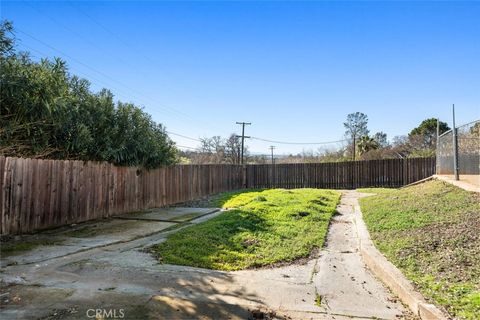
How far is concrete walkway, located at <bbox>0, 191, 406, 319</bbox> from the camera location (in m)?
3.59

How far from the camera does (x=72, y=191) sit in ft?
29.5

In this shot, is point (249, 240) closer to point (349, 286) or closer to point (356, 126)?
point (349, 286)

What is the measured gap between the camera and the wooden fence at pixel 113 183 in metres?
7.35

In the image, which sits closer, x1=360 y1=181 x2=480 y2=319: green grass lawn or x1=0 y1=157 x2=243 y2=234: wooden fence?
x1=360 y1=181 x2=480 y2=319: green grass lawn

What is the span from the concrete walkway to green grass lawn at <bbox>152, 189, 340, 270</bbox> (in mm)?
349

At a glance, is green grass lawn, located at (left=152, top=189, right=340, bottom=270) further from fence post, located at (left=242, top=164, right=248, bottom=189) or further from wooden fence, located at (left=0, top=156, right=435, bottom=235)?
fence post, located at (left=242, top=164, right=248, bottom=189)

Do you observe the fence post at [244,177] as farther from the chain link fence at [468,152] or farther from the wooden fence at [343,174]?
the chain link fence at [468,152]

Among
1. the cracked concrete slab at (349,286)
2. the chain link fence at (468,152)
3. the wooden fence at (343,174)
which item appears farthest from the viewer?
the wooden fence at (343,174)

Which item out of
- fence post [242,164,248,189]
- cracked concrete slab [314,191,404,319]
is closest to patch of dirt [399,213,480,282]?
cracked concrete slab [314,191,404,319]

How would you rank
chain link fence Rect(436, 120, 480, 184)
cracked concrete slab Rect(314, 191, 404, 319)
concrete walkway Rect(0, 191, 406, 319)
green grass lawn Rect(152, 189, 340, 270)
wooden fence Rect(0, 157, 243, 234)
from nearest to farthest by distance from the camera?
1. concrete walkway Rect(0, 191, 406, 319)
2. cracked concrete slab Rect(314, 191, 404, 319)
3. green grass lawn Rect(152, 189, 340, 270)
4. wooden fence Rect(0, 157, 243, 234)
5. chain link fence Rect(436, 120, 480, 184)

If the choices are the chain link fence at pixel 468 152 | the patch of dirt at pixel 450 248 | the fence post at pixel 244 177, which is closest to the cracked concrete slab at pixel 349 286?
the patch of dirt at pixel 450 248

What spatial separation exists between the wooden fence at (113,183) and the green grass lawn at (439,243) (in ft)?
21.9

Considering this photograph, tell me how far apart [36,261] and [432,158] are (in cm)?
2098

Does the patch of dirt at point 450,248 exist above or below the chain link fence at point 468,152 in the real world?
below
